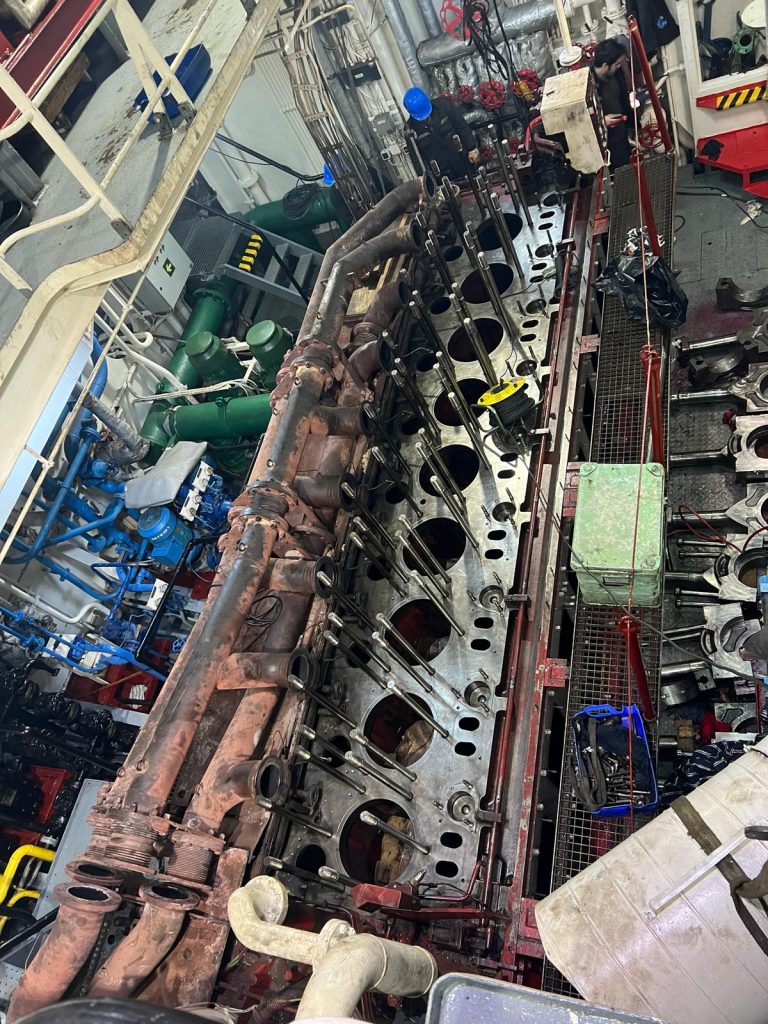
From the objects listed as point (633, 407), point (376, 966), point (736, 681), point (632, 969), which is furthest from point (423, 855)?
point (633, 407)

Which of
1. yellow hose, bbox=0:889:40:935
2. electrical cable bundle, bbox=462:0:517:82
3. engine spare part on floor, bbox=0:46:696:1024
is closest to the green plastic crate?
engine spare part on floor, bbox=0:46:696:1024

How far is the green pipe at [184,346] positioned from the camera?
7695mm

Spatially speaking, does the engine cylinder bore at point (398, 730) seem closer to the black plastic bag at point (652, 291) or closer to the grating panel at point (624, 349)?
the grating panel at point (624, 349)

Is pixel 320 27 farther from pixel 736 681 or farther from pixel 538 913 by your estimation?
pixel 538 913

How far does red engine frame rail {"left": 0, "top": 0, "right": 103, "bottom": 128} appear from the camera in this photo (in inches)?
132

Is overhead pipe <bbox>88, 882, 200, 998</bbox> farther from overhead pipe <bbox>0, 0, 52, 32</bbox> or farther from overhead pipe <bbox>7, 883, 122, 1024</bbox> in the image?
overhead pipe <bbox>0, 0, 52, 32</bbox>

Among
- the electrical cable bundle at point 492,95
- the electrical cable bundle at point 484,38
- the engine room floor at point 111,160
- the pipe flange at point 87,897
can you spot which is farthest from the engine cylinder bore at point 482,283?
the pipe flange at point 87,897

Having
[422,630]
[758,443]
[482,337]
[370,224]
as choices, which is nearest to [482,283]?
[482,337]

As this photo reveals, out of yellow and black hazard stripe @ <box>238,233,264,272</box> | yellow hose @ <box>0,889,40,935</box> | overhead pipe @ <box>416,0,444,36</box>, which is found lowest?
yellow hose @ <box>0,889,40,935</box>

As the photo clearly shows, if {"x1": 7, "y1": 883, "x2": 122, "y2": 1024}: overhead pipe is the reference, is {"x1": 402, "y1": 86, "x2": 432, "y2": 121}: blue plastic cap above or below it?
above

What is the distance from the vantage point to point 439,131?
6.75 meters

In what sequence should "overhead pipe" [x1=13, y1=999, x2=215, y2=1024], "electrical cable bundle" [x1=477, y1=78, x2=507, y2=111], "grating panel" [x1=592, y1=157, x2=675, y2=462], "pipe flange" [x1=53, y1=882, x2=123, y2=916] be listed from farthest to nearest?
"electrical cable bundle" [x1=477, y1=78, x2=507, y2=111], "grating panel" [x1=592, y1=157, x2=675, y2=462], "pipe flange" [x1=53, y1=882, x2=123, y2=916], "overhead pipe" [x1=13, y1=999, x2=215, y2=1024]

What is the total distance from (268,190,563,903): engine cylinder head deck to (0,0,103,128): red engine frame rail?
2.59m

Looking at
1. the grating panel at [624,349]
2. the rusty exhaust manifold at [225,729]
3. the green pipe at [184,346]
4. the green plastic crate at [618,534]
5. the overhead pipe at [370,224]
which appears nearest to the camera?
the rusty exhaust manifold at [225,729]
